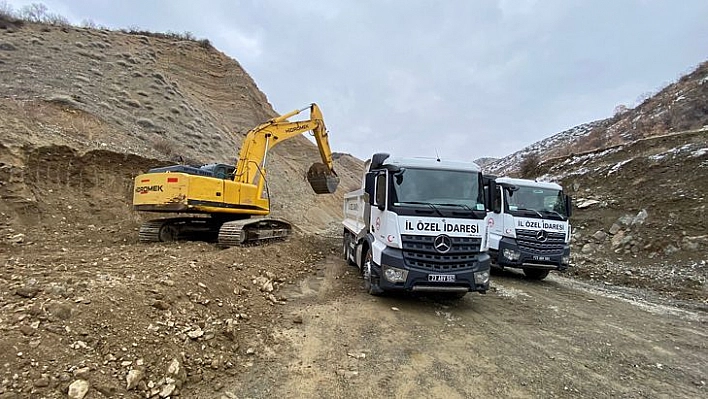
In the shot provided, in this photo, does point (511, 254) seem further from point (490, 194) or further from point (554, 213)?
point (490, 194)

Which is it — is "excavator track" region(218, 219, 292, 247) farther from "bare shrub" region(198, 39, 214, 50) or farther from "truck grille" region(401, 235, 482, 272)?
"bare shrub" region(198, 39, 214, 50)

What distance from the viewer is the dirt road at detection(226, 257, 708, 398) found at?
4.07m

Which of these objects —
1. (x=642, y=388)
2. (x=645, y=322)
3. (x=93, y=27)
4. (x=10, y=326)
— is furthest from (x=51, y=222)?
(x=93, y=27)

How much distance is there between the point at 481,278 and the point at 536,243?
4.02 m

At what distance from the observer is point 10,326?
355cm

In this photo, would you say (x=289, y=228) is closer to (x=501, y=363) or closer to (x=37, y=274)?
(x=37, y=274)

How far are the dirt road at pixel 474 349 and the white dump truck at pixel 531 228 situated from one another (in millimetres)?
2017

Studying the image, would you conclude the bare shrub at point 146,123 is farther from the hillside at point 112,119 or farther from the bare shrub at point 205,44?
the bare shrub at point 205,44

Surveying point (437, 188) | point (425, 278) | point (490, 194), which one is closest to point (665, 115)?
point (490, 194)

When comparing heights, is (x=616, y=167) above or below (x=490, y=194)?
above

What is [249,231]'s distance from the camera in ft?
33.6

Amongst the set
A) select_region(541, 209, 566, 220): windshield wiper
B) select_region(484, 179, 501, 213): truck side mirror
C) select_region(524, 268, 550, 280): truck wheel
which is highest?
select_region(484, 179, 501, 213): truck side mirror

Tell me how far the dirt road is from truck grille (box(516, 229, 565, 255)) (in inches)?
81.3

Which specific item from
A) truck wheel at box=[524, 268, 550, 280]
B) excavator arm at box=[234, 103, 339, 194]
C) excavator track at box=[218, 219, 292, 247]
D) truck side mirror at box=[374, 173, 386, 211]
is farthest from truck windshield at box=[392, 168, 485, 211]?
excavator arm at box=[234, 103, 339, 194]
